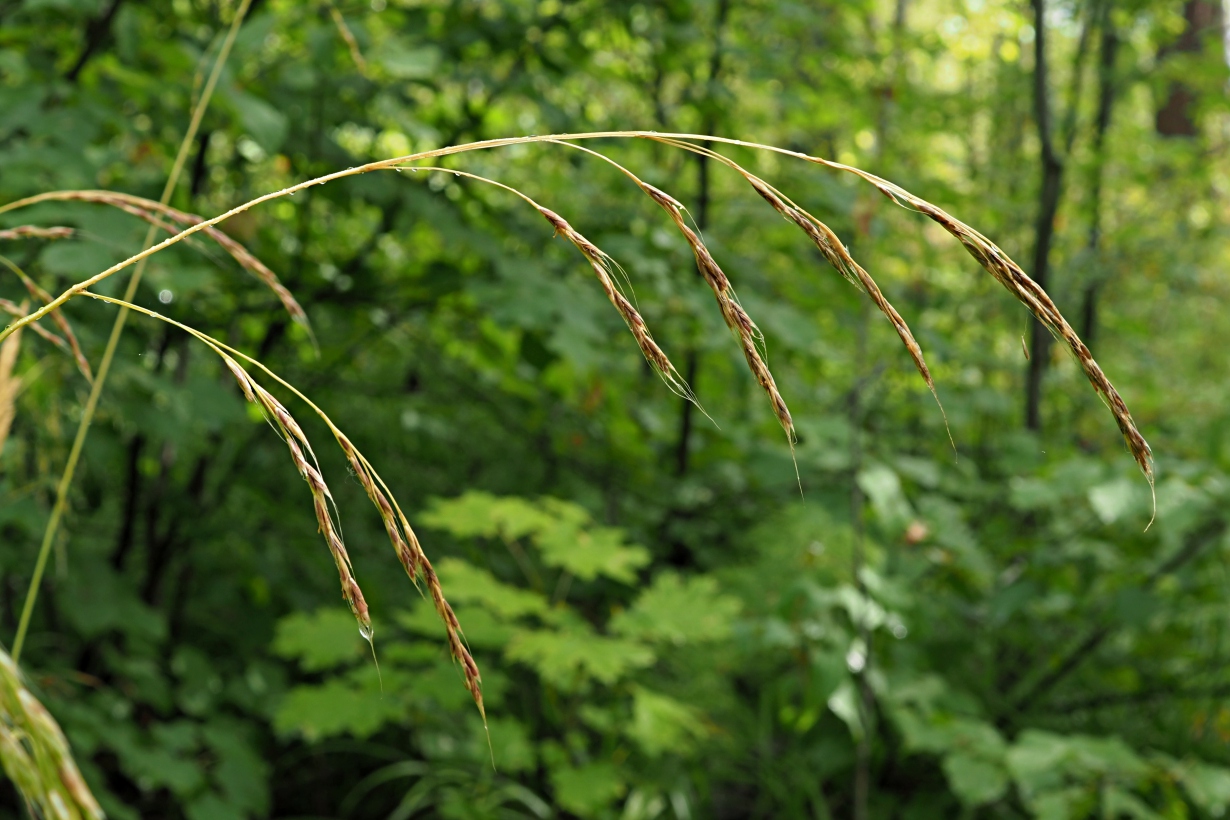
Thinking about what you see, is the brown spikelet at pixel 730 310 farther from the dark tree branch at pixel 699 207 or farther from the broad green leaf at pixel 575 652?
the dark tree branch at pixel 699 207

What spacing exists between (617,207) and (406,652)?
1.26m

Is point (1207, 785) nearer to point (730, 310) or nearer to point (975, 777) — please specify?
point (975, 777)

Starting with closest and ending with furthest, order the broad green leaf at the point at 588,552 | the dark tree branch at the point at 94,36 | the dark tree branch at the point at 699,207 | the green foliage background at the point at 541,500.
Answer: the dark tree branch at the point at 94,36
the green foliage background at the point at 541,500
the broad green leaf at the point at 588,552
the dark tree branch at the point at 699,207

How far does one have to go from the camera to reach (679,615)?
2.20m

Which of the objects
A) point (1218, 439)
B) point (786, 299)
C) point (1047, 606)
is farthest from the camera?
point (786, 299)

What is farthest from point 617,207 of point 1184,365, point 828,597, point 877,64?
→ point 1184,365

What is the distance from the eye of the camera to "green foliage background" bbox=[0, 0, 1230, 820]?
6.31 feet

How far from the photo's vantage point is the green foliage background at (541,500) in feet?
6.31

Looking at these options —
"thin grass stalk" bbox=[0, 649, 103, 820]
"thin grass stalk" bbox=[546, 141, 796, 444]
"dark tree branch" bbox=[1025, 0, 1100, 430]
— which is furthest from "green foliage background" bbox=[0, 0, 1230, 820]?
"thin grass stalk" bbox=[546, 141, 796, 444]

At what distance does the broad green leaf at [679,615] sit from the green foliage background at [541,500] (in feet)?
0.04

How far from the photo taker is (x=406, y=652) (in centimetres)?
229

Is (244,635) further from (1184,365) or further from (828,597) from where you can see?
(1184,365)

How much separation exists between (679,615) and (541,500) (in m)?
0.56

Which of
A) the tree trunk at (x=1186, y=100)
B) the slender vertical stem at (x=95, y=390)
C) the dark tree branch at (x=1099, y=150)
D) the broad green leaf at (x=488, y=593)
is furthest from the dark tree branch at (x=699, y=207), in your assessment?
the tree trunk at (x=1186, y=100)
